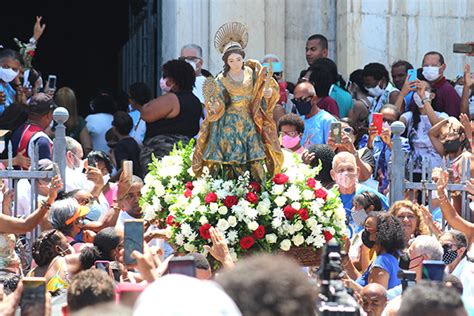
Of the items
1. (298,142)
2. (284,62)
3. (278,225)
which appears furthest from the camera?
(284,62)

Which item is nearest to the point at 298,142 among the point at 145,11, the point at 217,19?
the point at 217,19

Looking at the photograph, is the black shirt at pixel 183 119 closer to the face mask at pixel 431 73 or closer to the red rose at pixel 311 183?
the red rose at pixel 311 183

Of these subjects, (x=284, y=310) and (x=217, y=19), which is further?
(x=217, y=19)

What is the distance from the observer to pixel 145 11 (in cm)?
1855

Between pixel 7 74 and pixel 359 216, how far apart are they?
4.38m

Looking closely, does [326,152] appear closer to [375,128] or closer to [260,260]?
[375,128]

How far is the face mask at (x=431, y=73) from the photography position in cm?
1398

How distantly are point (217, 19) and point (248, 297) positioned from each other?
11117 mm

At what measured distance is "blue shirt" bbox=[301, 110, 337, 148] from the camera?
496 inches

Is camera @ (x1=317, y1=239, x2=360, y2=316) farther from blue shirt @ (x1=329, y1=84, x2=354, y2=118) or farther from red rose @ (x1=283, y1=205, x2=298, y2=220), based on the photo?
blue shirt @ (x1=329, y1=84, x2=354, y2=118)

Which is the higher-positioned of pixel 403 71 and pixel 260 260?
pixel 403 71

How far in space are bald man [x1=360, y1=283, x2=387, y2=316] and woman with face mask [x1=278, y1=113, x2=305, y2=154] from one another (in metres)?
3.72

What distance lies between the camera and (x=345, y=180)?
11016mm

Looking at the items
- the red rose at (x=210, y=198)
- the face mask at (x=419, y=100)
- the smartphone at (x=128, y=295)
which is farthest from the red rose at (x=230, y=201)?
the face mask at (x=419, y=100)
